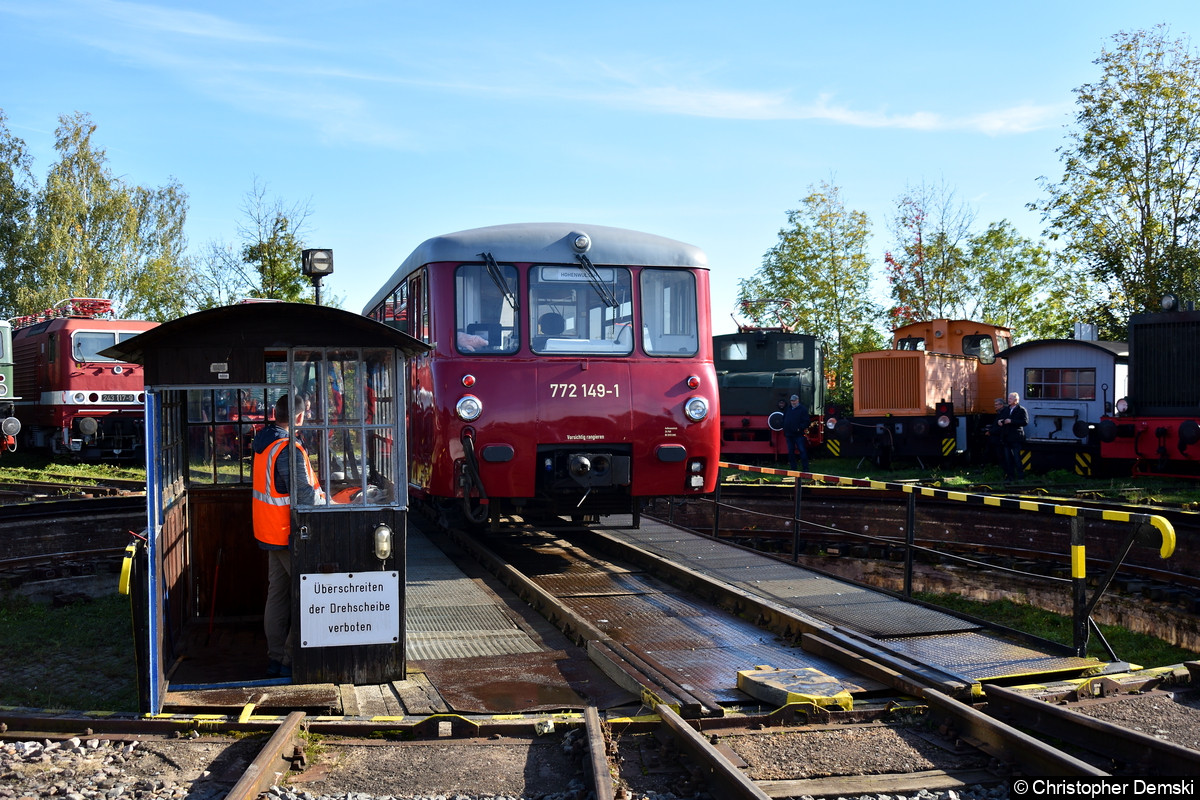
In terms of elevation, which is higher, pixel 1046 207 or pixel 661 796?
pixel 1046 207

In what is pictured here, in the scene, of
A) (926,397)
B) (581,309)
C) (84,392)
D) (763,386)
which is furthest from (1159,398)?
(84,392)

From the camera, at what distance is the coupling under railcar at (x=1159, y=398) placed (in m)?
18.0

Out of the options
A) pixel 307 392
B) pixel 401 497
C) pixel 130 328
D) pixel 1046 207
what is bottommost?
pixel 401 497

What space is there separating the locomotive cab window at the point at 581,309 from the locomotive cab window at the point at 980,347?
17.7 m

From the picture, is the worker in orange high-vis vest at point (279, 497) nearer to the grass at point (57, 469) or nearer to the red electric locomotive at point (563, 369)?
the red electric locomotive at point (563, 369)

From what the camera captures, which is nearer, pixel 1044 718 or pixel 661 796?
pixel 661 796

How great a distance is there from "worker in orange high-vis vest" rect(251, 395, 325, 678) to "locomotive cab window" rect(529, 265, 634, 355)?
3486mm

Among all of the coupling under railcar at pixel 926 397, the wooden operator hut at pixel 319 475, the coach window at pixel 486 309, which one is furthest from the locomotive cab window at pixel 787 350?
the wooden operator hut at pixel 319 475

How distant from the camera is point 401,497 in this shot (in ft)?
A: 21.9

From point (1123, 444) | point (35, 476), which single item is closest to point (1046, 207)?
point (1123, 444)

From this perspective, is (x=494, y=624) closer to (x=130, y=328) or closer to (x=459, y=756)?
(x=459, y=756)

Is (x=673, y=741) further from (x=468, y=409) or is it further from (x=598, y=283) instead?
(x=598, y=283)

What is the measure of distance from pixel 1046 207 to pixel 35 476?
25.5 meters

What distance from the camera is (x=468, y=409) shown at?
9.35 m
